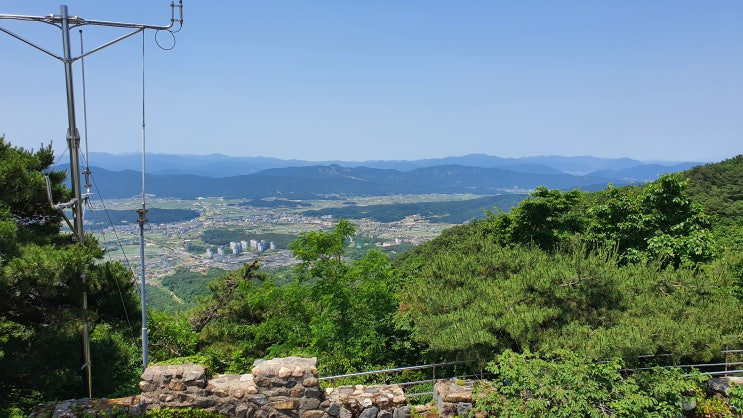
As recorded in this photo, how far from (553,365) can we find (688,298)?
4.56 metres

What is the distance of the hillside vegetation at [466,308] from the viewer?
7.34 metres

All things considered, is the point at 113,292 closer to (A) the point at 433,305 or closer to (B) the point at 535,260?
(A) the point at 433,305

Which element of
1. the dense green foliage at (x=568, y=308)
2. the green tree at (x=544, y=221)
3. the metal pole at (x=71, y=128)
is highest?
the metal pole at (x=71, y=128)

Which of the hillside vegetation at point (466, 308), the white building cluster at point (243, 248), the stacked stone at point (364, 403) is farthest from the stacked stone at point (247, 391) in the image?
the white building cluster at point (243, 248)

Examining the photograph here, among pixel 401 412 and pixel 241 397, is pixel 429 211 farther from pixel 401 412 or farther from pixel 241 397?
pixel 241 397

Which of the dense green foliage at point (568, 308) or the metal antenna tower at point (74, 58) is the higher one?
the metal antenna tower at point (74, 58)

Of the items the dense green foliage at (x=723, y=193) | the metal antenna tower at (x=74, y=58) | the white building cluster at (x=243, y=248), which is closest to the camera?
the metal antenna tower at (x=74, y=58)

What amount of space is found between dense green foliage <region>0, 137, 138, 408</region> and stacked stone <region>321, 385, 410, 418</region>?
4522mm

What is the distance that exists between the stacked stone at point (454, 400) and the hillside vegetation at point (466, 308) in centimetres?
47

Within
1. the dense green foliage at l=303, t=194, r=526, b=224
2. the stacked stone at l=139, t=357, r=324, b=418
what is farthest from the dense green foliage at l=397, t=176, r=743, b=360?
the dense green foliage at l=303, t=194, r=526, b=224

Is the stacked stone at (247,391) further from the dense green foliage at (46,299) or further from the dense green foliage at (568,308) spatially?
the dense green foliage at (568,308)

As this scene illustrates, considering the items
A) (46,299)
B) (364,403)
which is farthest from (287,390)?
(46,299)

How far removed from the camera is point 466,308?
30.2ft

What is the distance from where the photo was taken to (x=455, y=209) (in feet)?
466
